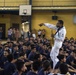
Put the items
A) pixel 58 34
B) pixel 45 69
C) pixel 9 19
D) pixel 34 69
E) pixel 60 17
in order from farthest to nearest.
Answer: pixel 9 19 → pixel 60 17 → pixel 58 34 → pixel 45 69 → pixel 34 69

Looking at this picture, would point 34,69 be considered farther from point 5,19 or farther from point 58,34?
point 5,19

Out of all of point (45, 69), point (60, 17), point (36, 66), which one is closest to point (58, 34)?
point (45, 69)

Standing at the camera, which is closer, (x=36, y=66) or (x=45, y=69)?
(x=36, y=66)

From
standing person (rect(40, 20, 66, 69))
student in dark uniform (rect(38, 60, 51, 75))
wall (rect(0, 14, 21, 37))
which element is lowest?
student in dark uniform (rect(38, 60, 51, 75))

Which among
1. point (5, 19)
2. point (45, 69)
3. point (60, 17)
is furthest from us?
point (5, 19)

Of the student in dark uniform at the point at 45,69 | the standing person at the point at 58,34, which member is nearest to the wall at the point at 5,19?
the standing person at the point at 58,34

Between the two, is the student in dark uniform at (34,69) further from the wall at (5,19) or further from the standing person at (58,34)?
the wall at (5,19)

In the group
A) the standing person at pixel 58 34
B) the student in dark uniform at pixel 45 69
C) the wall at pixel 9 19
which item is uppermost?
the wall at pixel 9 19

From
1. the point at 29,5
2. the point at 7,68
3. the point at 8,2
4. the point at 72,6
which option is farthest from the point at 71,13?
the point at 7,68

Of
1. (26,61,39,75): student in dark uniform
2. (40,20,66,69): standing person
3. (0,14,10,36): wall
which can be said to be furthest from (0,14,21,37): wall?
(26,61,39,75): student in dark uniform

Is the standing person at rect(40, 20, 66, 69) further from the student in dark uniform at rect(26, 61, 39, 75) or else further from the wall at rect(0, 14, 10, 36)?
the wall at rect(0, 14, 10, 36)

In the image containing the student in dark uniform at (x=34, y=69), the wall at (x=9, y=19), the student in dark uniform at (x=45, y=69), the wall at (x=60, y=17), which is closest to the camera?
the student in dark uniform at (x=34, y=69)

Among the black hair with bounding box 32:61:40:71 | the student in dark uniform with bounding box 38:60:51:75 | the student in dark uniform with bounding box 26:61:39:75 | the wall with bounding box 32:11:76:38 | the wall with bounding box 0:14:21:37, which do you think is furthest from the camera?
the wall with bounding box 0:14:21:37

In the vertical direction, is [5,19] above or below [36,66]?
above
